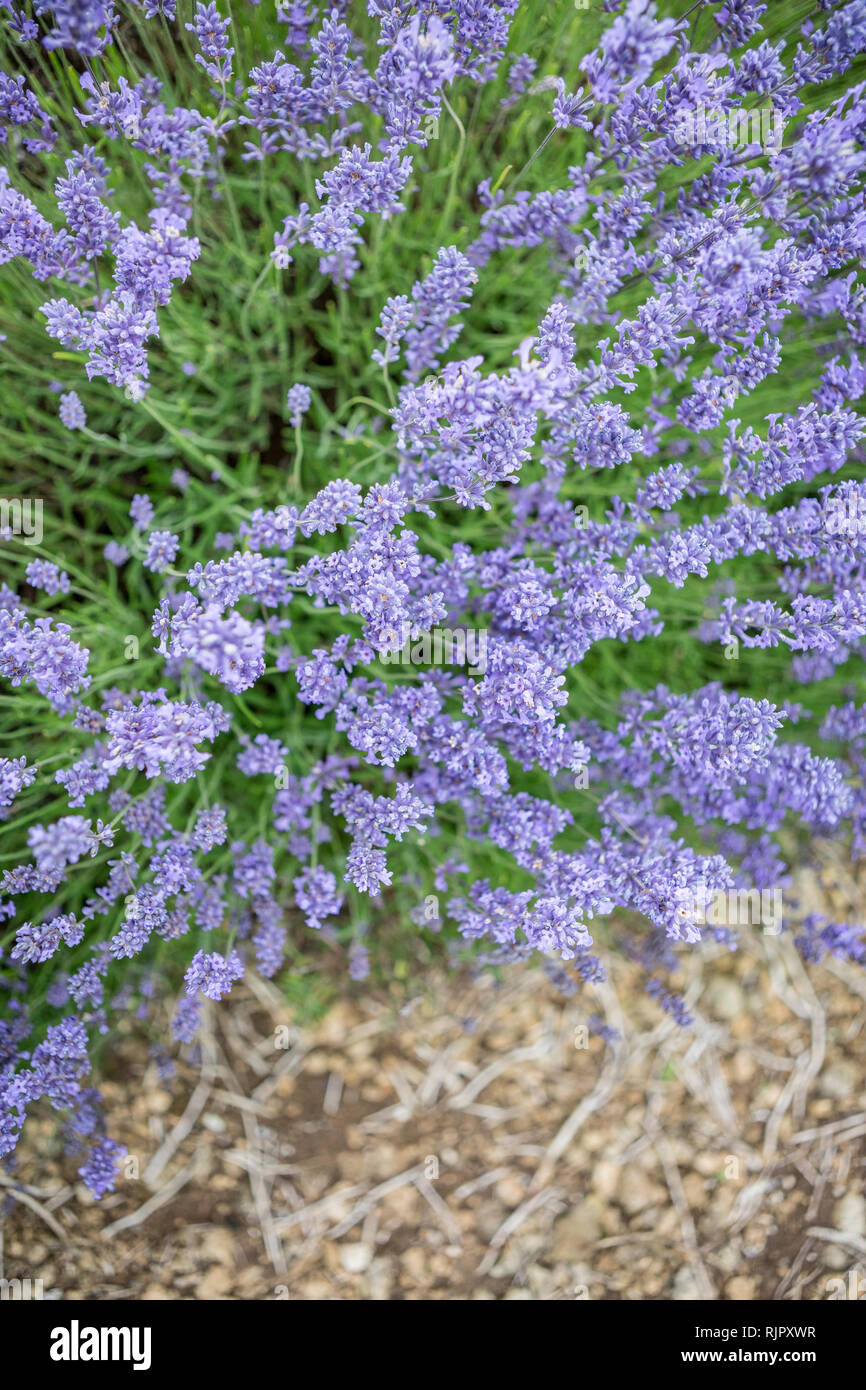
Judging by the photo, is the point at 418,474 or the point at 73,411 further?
the point at 73,411

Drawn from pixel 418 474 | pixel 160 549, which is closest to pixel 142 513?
pixel 160 549

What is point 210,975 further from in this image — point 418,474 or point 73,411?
point 73,411

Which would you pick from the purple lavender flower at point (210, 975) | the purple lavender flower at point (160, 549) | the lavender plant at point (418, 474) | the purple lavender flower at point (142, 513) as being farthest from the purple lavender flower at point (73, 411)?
the purple lavender flower at point (210, 975)

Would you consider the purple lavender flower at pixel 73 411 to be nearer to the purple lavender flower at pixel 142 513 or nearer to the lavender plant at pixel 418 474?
the lavender plant at pixel 418 474

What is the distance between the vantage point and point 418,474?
77.0 inches

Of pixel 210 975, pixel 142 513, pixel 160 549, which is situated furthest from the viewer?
pixel 142 513

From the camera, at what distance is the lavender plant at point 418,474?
1.74 metres

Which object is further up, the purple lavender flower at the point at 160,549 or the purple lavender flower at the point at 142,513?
the purple lavender flower at the point at 142,513

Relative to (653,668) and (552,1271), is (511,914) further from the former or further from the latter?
(552,1271)

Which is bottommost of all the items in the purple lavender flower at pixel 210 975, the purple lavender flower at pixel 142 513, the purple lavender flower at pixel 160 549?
the purple lavender flower at pixel 210 975

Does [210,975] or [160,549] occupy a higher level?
[160,549]

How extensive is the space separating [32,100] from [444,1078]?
3.00 meters

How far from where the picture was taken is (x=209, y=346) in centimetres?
224

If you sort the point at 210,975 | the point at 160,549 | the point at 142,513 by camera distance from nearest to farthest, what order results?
1. the point at 210,975
2. the point at 160,549
3. the point at 142,513
